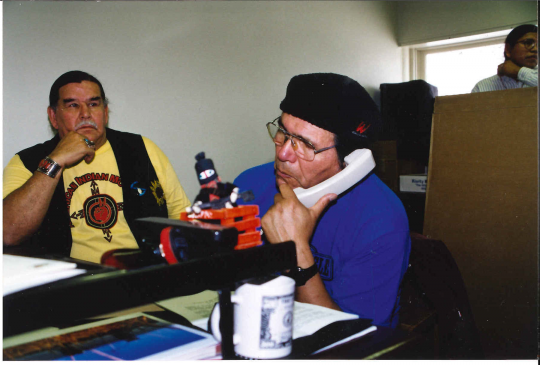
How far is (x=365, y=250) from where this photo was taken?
1000mm

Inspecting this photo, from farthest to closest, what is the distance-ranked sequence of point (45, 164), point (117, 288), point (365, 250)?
point (45, 164) < point (365, 250) < point (117, 288)

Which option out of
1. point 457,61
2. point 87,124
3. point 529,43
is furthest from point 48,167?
point 529,43

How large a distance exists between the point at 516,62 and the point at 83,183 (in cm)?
221

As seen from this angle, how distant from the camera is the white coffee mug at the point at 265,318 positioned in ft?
1.80

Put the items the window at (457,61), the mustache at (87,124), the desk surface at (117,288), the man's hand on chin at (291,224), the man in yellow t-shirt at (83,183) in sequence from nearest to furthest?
the desk surface at (117,288)
the man's hand on chin at (291,224)
the man in yellow t-shirt at (83,183)
the mustache at (87,124)
the window at (457,61)

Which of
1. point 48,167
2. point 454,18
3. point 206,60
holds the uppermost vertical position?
point 454,18

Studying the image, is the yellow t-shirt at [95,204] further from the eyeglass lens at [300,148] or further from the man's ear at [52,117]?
the eyeglass lens at [300,148]

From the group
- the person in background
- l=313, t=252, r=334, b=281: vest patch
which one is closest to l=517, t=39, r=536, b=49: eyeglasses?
the person in background

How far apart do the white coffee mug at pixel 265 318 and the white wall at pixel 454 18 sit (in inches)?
86.6

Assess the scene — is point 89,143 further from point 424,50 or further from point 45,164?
point 424,50

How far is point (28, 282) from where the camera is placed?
1.48ft

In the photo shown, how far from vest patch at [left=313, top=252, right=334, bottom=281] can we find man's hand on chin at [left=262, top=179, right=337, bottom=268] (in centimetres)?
22

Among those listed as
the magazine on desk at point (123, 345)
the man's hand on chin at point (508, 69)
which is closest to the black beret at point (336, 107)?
the magazine on desk at point (123, 345)

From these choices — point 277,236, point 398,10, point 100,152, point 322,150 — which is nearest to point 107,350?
point 277,236
